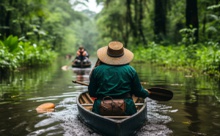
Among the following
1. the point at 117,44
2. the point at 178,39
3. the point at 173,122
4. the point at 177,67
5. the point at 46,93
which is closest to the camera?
the point at 117,44

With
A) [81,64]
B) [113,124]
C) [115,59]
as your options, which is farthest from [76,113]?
[81,64]

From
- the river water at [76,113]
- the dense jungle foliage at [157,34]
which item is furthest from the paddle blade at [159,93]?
the dense jungle foliage at [157,34]

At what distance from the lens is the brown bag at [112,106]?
5.13 m

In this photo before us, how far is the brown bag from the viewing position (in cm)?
513

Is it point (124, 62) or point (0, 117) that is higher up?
point (124, 62)

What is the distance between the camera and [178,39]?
29422 mm

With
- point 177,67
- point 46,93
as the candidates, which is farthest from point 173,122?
point 177,67

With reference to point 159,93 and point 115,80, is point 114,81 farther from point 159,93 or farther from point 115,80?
point 159,93

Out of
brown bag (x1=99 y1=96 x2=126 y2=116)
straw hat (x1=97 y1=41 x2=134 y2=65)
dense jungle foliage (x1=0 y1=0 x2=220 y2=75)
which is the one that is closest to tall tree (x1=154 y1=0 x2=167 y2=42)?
dense jungle foliage (x1=0 y1=0 x2=220 y2=75)

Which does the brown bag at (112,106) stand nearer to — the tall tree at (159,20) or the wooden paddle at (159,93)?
the wooden paddle at (159,93)

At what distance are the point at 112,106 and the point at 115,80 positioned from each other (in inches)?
17.8

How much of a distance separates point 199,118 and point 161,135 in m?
1.54

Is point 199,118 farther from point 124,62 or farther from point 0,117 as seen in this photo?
point 0,117

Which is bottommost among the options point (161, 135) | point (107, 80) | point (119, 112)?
point (161, 135)
